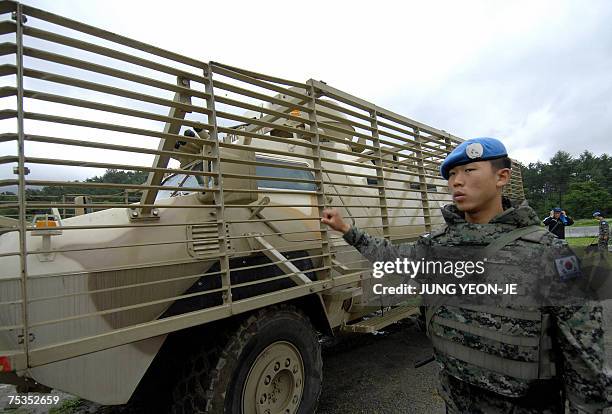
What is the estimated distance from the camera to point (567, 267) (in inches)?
49.7

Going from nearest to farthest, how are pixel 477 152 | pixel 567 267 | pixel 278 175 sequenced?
pixel 567 267, pixel 477 152, pixel 278 175

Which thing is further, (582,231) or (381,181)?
(582,231)

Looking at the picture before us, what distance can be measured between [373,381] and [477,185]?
284 cm

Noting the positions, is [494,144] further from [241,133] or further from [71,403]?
[71,403]

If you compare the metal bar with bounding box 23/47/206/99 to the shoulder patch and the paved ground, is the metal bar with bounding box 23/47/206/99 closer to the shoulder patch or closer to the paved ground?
the shoulder patch

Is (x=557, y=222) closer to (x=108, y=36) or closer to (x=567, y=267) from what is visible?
(x=567, y=267)

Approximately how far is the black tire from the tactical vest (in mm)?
1274

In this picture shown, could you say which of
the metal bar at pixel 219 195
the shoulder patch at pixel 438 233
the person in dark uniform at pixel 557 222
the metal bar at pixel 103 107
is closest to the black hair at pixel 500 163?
the shoulder patch at pixel 438 233

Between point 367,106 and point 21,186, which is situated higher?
point 367,106

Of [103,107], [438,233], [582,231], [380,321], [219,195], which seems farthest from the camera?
[582,231]

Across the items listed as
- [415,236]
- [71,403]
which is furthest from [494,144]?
[71,403]

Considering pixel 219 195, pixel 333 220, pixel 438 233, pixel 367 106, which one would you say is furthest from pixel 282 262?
pixel 367 106

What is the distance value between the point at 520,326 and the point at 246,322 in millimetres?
1621

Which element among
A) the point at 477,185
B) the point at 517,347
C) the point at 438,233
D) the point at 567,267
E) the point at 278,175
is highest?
the point at 278,175
